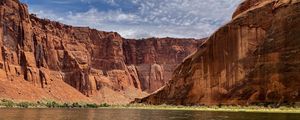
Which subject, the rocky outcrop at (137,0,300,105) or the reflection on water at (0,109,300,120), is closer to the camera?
the reflection on water at (0,109,300,120)

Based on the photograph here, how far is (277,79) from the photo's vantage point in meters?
88.4

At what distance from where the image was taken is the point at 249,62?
96.8m

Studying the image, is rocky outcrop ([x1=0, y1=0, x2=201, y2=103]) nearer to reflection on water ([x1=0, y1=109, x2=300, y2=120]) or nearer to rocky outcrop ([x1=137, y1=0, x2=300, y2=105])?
rocky outcrop ([x1=137, y1=0, x2=300, y2=105])

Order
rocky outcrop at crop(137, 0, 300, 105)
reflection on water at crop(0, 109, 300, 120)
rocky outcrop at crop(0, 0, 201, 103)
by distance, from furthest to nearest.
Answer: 1. rocky outcrop at crop(0, 0, 201, 103)
2. rocky outcrop at crop(137, 0, 300, 105)
3. reflection on water at crop(0, 109, 300, 120)

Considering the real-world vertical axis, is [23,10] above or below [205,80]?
above

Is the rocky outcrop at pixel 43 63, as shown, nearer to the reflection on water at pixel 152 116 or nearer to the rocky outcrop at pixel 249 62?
the rocky outcrop at pixel 249 62

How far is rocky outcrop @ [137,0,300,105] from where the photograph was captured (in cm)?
8738

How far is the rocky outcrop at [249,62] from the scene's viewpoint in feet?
287

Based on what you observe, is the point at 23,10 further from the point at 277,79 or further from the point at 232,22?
the point at 277,79

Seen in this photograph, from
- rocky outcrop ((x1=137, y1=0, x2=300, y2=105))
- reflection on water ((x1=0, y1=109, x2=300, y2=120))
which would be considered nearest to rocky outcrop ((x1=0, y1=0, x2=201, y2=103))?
rocky outcrop ((x1=137, y1=0, x2=300, y2=105))

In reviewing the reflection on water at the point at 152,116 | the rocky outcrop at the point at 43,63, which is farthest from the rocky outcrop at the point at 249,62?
the rocky outcrop at the point at 43,63

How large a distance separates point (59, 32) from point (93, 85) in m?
25.4

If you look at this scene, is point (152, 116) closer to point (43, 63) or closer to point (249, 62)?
point (249, 62)

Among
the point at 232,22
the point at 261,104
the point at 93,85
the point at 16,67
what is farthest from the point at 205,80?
the point at 93,85
